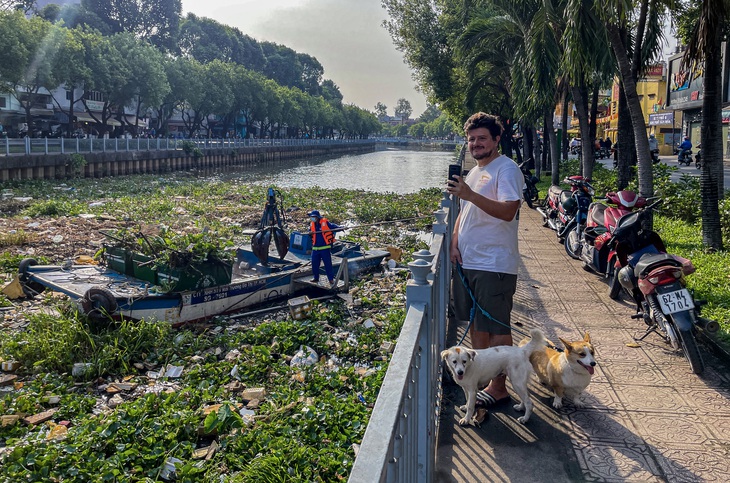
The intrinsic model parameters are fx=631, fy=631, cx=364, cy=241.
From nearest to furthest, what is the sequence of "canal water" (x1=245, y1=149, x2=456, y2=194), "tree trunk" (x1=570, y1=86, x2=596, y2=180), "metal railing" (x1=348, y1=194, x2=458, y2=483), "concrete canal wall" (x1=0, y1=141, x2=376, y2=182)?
"metal railing" (x1=348, y1=194, x2=458, y2=483) → "tree trunk" (x1=570, y1=86, x2=596, y2=180) → "concrete canal wall" (x1=0, y1=141, x2=376, y2=182) → "canal water" (x1=245, y1=149, x2=456, y2=194)

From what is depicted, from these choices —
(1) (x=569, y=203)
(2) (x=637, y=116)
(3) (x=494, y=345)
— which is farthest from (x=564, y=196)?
(3) (x=494, y=345)

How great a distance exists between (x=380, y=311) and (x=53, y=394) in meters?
4.18

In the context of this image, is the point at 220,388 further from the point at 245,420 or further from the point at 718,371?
the point at 718,371

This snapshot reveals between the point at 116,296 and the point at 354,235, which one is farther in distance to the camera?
the point at 354,235

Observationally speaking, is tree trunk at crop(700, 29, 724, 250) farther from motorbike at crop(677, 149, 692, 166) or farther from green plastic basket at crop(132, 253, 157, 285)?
motorbike at crop(677, 149, 692, 166)

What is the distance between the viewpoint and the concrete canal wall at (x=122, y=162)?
2644 centimetres

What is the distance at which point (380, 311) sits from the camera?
861 centimetres

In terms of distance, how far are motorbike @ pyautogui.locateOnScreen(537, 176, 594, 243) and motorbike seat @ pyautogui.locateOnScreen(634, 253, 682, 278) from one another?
3.89 m

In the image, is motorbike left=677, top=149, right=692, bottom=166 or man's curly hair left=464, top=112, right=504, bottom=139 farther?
motorbike left=677, top=149, right=692, bottom=166

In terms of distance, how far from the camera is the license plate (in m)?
4.88

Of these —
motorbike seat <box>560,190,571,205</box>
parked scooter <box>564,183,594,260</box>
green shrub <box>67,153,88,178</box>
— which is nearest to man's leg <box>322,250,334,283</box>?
parked scooter <box>564,183,594,260</box>

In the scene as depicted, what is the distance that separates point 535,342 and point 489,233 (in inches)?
34.4

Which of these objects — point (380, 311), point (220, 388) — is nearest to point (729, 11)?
point (380, 311)

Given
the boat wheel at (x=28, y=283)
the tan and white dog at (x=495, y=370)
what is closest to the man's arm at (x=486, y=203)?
the tan and white dog at (x=495, y=370)
